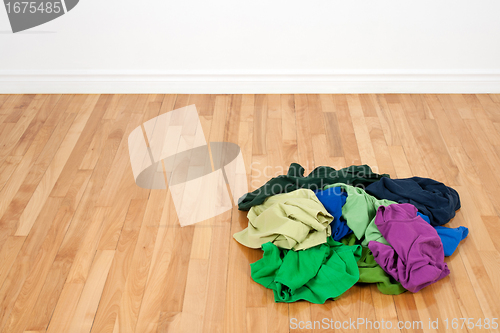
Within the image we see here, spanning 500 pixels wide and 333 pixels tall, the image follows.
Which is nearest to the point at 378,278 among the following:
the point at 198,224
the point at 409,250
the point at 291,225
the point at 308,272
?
the point at 409,250

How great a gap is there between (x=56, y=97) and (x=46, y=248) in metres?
1.37

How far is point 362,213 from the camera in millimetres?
1792

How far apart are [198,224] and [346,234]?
0.62 meters

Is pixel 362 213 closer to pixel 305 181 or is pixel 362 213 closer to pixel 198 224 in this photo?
pixel 305 181

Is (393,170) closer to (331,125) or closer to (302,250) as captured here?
(331,125)

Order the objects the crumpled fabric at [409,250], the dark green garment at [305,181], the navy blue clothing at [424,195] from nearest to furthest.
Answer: the crumpled fabric at [409,250]
the navy blue clothing at [424,195]
the dark green garment at [305,181]

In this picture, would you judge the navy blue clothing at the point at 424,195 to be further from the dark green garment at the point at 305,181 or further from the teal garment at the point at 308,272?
the teal garment at the point at 308,272
